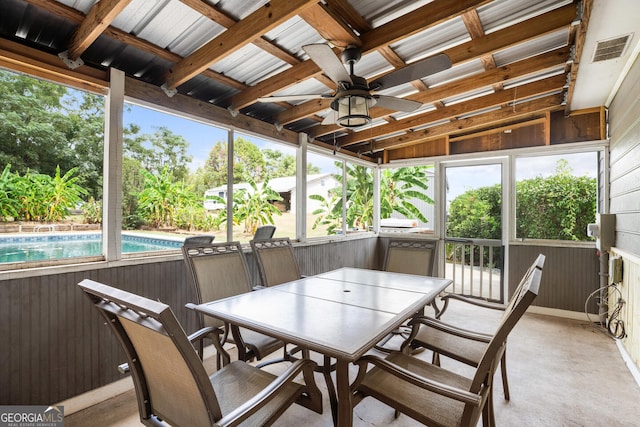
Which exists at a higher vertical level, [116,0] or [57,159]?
[116,0]

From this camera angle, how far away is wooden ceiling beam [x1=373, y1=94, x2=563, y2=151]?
4054 mm

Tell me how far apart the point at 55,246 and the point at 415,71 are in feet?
9.36

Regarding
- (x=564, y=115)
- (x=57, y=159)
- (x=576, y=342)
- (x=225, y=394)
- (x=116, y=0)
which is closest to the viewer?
(x=225, y=394)

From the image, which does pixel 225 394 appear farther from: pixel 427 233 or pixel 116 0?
pixel 427 233

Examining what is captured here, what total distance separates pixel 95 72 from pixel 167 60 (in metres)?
0.54

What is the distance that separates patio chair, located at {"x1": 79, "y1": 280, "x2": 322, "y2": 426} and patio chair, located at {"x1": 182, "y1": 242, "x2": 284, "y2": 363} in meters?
0.55

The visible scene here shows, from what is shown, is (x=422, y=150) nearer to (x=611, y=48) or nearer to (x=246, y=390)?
(x=611, y=48)

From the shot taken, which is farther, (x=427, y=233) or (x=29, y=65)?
(x=427, y=233)

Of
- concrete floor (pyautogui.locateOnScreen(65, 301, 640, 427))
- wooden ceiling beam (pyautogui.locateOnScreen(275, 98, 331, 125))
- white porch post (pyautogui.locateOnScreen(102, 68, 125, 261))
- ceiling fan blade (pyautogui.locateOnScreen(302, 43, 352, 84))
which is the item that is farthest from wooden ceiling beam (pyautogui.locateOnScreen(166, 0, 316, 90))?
concrete floor (pyautogui.locateOnScreen(65, 301, 640, 427))

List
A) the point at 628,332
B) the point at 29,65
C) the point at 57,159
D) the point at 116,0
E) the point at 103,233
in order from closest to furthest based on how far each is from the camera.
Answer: the point at 116,0 < the point at 29,65 < the point at 57,159 < the point at 103,233 < the point at 628,332

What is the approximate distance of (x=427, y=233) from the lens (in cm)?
561

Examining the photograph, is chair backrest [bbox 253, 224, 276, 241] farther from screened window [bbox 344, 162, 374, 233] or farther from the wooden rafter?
screened window [bbox 344, 162, 374, 233]

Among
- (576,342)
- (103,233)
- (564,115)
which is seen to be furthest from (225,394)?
(564,115)

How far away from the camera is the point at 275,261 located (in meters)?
3.03
